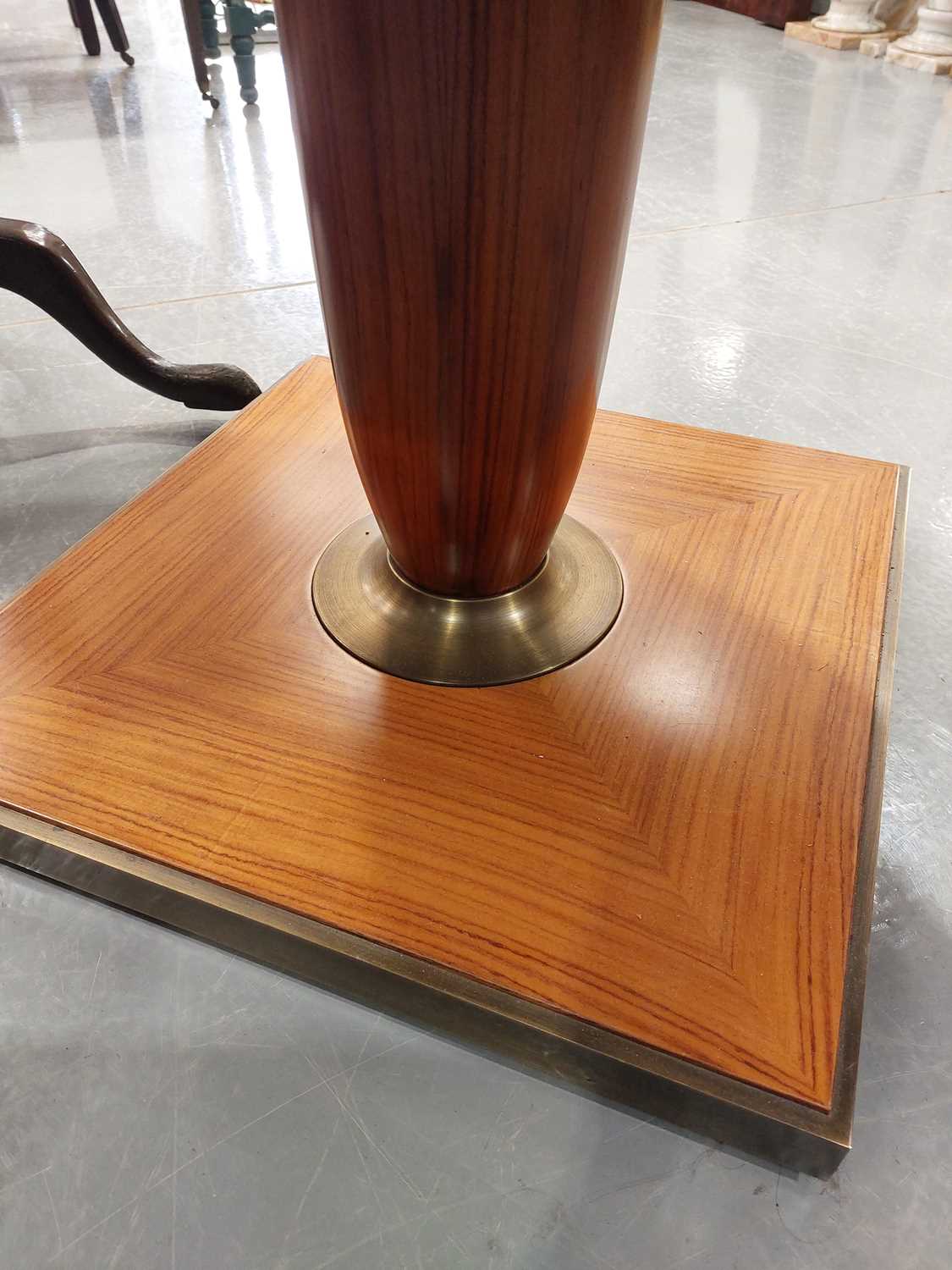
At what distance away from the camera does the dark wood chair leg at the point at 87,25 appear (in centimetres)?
279

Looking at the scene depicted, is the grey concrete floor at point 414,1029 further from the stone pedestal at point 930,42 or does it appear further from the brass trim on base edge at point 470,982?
the stone pedestal at point 930,42

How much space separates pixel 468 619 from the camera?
746 mm

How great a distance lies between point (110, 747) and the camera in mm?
660

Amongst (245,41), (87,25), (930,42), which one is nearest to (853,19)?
(930,42)

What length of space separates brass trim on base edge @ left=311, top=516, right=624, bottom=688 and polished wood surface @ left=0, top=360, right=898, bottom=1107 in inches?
0.6

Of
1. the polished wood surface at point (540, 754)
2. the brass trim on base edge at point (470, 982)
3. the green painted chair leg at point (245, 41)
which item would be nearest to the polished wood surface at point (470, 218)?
the polished wood surface at point (540, 754)

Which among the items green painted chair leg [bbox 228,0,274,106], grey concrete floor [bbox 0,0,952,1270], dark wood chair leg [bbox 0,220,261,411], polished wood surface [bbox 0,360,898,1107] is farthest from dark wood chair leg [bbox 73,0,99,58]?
polished wood surface [bbox 0,360,898,1107]

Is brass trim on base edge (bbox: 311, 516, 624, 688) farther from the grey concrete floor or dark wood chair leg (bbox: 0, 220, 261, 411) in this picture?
dark wood chair leg (bbox: 0, 220, 261, 411)

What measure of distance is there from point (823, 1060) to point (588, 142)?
0.49 m

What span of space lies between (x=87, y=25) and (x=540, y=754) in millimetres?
3095

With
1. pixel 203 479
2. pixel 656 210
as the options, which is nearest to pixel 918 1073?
pixel 203 479

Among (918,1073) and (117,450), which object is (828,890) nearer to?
(918,1073)

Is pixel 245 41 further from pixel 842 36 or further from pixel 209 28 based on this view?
pixel 842 36

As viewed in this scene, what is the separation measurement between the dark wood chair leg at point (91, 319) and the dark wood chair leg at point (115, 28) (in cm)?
210
